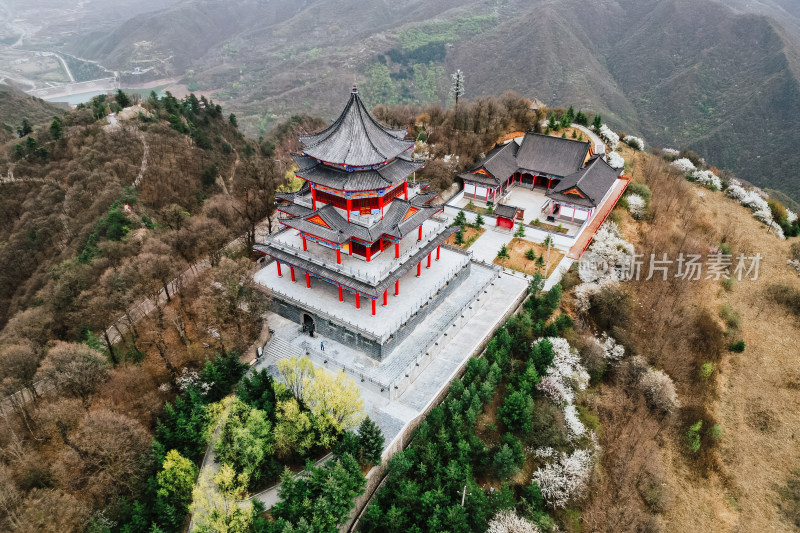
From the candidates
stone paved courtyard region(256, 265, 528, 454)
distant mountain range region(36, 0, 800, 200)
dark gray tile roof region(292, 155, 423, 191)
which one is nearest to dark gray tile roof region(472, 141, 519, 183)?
stone paved courtyard region(256, 265, 528, 454)

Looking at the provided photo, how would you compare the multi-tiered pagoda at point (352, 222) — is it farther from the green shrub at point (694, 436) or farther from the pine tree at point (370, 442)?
the green shrub at point (694, 436)

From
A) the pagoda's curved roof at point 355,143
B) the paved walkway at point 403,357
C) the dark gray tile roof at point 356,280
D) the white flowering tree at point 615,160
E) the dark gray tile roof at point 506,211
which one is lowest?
the paved walkway at point 403,357

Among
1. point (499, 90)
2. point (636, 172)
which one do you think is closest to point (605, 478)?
point (636, 172)

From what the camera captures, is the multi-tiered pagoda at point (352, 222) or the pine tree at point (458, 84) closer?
the multi-tiered pagoda at point (352, 222)

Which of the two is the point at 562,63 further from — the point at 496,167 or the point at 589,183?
the point at 589,183

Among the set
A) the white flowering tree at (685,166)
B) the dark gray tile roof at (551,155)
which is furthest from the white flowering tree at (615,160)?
the white flowering tree at (685,166)

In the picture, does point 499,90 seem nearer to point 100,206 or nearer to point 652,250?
point 652,250

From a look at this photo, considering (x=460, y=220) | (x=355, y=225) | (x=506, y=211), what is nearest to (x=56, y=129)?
(x=355, y=225)
